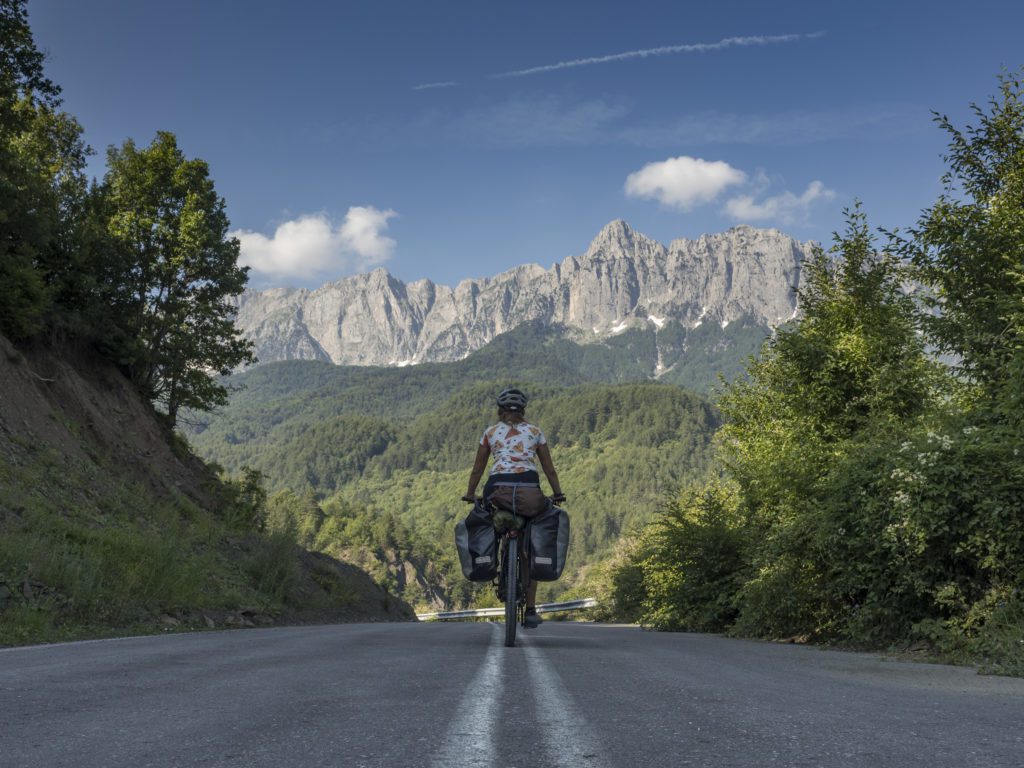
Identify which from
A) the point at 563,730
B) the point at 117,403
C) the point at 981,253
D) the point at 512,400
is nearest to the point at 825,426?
the point at 981,253

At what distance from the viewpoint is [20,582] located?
31.9 ft

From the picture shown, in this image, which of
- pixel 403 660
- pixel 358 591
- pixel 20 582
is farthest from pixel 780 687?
pixel 358 591

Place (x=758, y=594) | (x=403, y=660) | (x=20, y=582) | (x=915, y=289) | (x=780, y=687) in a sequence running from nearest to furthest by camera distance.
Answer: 1. (x=780, y=687)
2. (x=403, y=660)
3. (x=20, y=582)
4. (x=758, y=594)
5. (x=915, y=289)

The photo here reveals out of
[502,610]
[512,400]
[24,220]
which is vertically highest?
[24,220]

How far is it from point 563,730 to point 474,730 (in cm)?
38

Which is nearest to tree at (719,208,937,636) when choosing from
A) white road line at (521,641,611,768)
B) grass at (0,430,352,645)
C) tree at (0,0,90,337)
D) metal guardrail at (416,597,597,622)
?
white road line at (521,641,611,768)

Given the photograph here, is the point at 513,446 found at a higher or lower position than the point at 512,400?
lower

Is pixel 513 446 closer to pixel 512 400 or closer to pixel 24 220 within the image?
pixel 512 400

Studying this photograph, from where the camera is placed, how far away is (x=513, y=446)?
7.98 metres

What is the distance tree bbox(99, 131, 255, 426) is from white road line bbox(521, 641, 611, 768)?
24.4 meters

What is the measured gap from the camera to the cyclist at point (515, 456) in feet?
25.8

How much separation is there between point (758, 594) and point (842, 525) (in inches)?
132

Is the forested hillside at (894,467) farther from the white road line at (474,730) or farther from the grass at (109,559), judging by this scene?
the grass at (109,559)

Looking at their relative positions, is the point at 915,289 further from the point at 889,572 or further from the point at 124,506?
the point at 124,506
